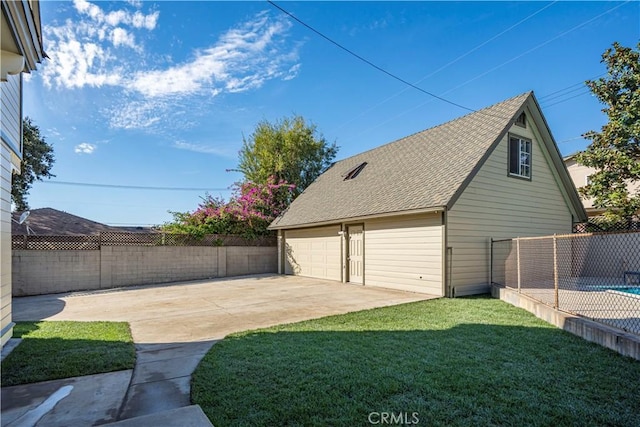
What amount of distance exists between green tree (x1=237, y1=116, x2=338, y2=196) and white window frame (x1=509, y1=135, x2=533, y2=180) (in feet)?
40.8

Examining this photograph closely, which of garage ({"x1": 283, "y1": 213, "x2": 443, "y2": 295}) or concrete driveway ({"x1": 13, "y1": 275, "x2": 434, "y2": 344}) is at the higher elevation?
garage ({"x1": 283, "y1": 213, "x2": 443, "y2": 295})

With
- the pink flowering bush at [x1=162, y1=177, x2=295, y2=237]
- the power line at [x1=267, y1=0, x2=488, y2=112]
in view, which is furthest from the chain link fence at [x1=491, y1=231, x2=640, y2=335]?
the pink flowering bush at [x1=162, y1=177, x2=295, y2=237]

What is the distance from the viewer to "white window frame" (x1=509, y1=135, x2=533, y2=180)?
33.2ft

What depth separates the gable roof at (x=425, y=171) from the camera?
906 centimetres

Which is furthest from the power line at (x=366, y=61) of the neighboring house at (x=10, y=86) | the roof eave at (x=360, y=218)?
the neighboring house at (x=10, y=86)

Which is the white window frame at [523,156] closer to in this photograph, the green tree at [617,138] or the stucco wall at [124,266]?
the green tree at [617,138]

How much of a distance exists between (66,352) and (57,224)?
16.8 metres

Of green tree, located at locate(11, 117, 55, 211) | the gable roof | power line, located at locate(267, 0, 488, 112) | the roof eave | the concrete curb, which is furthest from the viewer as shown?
green tree, located at locate(11, 117, 55, 211)

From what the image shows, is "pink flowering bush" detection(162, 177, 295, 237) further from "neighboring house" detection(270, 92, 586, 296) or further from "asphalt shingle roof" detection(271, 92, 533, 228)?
"neighboring house" detection(270, 92, 586, 296)

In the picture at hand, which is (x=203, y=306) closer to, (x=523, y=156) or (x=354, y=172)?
(x=354, y=172)

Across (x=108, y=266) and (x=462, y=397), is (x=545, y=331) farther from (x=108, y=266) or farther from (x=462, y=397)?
(x=108, y=266)

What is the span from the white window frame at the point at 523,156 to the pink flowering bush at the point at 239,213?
35.4ft

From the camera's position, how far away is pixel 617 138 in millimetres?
10102

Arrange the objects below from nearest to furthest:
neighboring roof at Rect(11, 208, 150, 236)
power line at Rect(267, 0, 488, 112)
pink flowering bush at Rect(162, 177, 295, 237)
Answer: power line at Rect(267, 0, 488, 112) < pink flowering bush at Rect(162, 177, 295, 237) < neighboring roof at Rect(11, 208, 150, 236)
